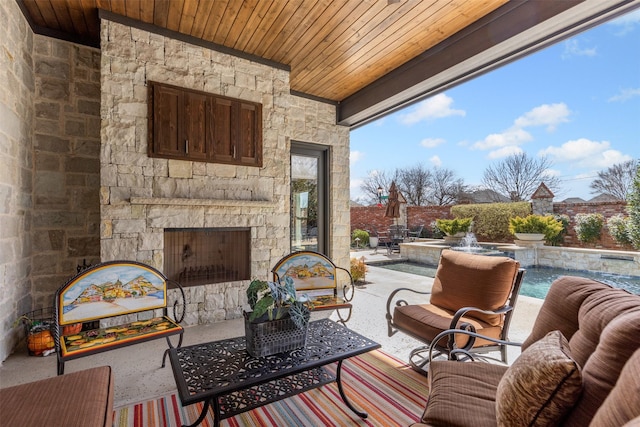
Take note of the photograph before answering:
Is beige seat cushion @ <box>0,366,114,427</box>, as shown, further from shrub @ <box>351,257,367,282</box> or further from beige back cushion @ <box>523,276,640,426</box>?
shrub @ <box>351,257,367,282</box>

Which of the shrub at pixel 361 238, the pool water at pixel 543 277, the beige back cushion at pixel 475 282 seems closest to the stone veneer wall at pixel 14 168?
the beige back cushion at pixel 475 282

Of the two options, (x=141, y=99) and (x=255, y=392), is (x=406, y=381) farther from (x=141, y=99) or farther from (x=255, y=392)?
(x=141, y=99)

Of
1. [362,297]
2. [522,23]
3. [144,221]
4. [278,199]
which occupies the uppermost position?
[522,23]

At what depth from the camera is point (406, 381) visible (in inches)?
86.8

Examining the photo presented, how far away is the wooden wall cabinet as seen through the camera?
317 cm

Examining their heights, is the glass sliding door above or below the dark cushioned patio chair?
above

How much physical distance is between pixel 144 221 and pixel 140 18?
199 centimetres

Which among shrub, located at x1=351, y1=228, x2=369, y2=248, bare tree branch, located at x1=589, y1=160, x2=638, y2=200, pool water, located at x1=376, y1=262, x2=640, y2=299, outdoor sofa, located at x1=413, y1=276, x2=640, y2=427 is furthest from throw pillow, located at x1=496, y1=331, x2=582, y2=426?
bare tree branch, located at x1=589, y1=160, x2=638, y2=200

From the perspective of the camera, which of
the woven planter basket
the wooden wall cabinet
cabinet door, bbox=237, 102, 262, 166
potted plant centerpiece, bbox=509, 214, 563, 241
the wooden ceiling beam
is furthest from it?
potted plant centerpiece, bbox=509, 214, 563, 241

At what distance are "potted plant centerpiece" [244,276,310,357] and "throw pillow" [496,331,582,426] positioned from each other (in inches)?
42.2

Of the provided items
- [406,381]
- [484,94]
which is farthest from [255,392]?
[484,94]

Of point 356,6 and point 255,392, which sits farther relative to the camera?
point 356,6

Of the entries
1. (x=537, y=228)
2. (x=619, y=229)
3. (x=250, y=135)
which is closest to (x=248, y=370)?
(x=250, y=135)

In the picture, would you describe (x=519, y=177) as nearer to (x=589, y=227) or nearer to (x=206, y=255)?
(x=589, y=227)
